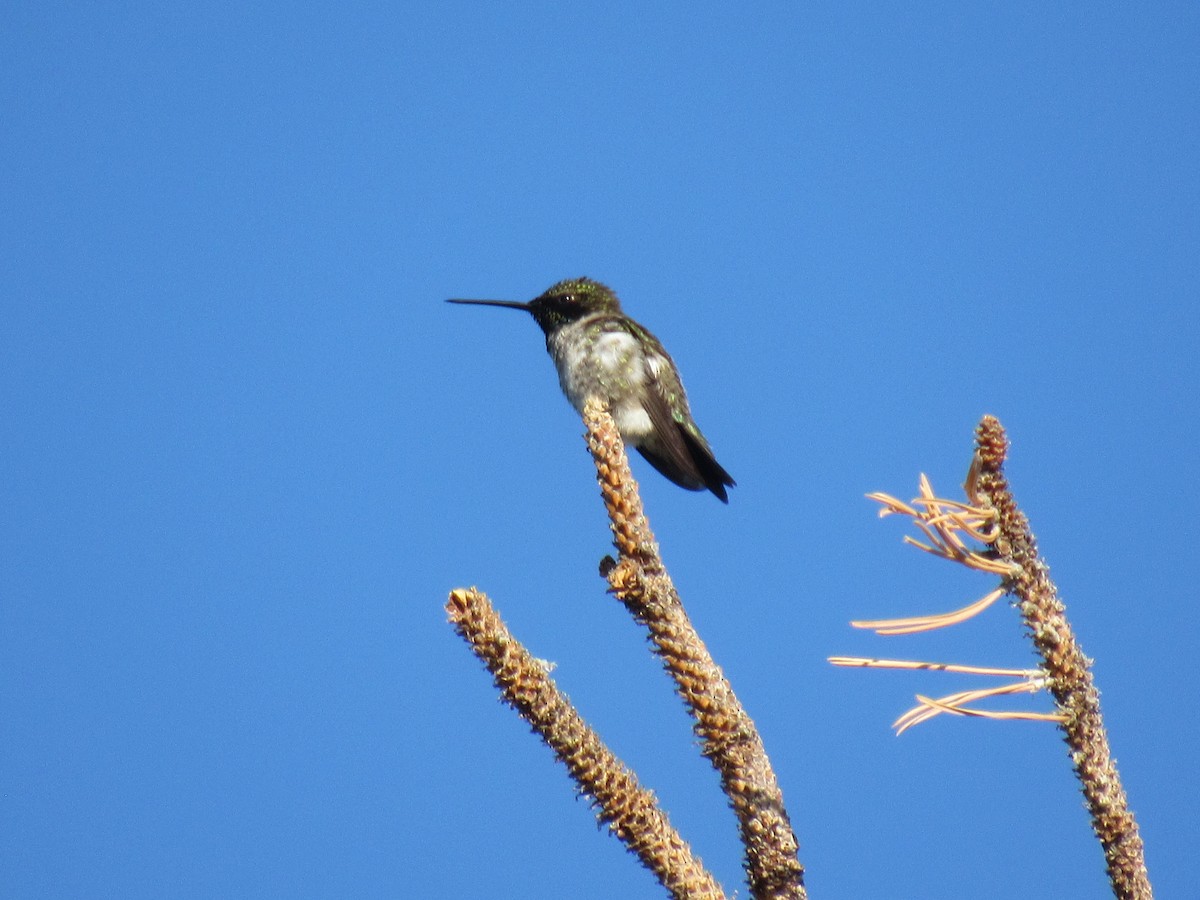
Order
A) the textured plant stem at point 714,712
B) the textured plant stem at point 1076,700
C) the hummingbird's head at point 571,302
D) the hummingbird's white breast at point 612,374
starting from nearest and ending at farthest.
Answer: the textured plant stem at point 1076,700 → the textured plant stem at point 714,712 → the hummingbird's white breast at point 612,374 → the hummingbird's head at point 571,302

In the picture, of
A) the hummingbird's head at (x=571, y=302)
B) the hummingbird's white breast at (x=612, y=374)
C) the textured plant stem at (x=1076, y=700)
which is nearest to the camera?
the textured plant stem at (x=1076, y=700)

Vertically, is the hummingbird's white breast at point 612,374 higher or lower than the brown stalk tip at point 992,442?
higher

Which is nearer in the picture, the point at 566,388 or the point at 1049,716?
the point at 1049,716

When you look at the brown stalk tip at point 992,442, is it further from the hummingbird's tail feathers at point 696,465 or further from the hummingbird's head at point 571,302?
the hummingbird's head at point 571,302

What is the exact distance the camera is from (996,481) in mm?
1908

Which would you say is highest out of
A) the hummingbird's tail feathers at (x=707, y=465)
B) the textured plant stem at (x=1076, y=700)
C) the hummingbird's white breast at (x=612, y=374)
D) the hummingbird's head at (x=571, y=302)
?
the hummingbird's head at (x=571, y=302)

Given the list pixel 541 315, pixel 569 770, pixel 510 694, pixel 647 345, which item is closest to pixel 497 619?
pixel 510 694

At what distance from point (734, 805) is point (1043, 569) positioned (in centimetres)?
79

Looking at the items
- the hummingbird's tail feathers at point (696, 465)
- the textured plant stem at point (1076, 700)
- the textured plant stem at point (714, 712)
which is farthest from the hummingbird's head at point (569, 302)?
the textured plant stem at point (1076, 700)

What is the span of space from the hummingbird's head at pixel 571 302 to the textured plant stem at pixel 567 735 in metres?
5.99

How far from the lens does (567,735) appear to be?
7.70 feet

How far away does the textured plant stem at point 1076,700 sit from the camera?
6.09 ft

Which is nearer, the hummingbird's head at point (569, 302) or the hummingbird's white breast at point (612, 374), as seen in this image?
the hummingbird's white breast at point (612, 374)

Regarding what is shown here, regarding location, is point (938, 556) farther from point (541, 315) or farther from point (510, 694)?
point (541, 315)
